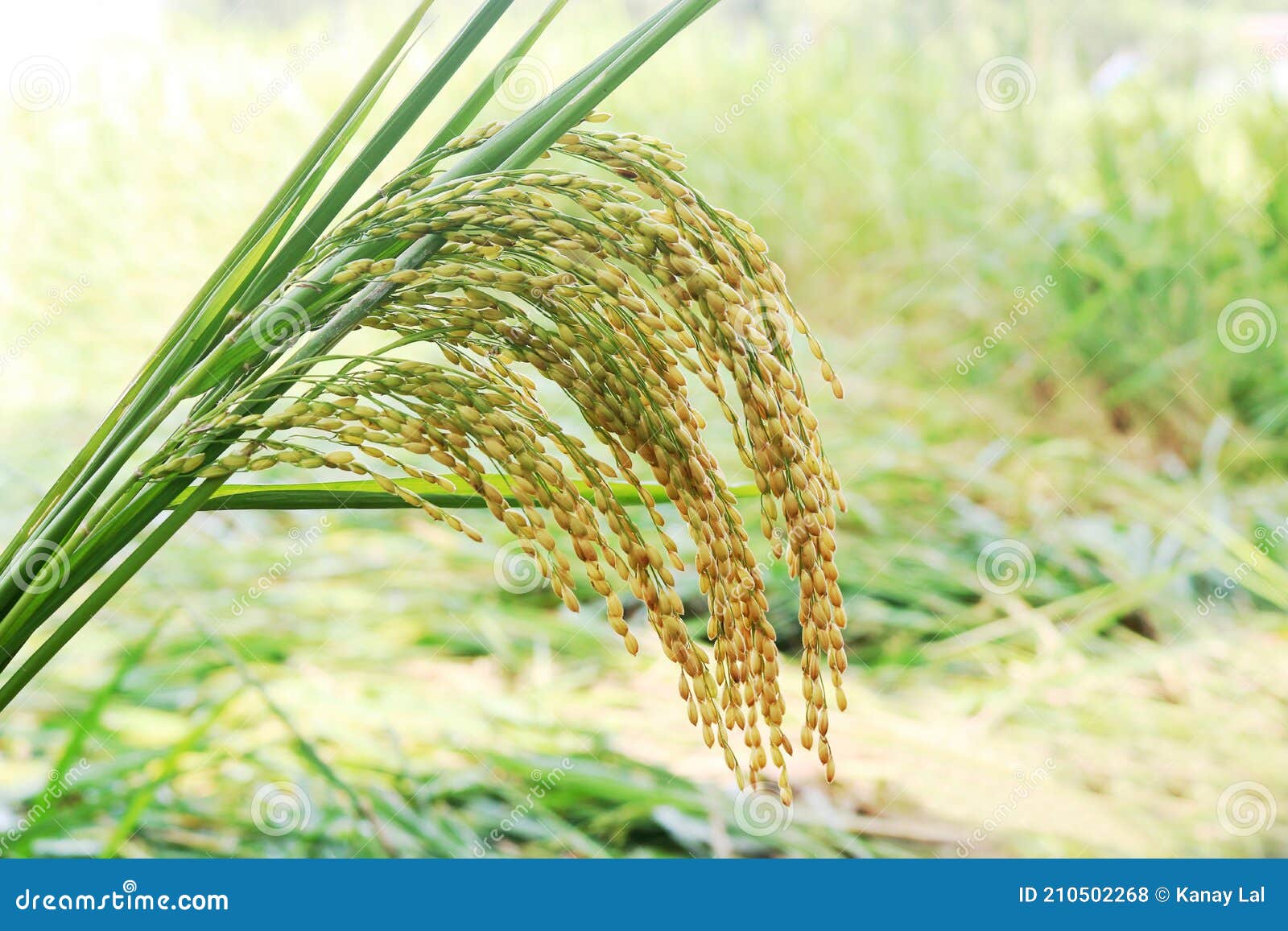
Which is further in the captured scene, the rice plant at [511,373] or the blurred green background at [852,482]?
the blurred green background at [852,482]

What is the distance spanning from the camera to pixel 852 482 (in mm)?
1677

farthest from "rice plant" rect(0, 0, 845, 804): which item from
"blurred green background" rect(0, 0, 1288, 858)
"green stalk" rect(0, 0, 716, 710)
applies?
"blurred green background" rect(0, 0, 1288, 858)

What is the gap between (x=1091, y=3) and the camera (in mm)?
2324

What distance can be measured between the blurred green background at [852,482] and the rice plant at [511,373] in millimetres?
440

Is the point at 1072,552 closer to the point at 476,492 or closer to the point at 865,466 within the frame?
the point at 865,466

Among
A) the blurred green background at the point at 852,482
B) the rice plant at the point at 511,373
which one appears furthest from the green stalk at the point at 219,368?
the blurred green background at the point at 852,482

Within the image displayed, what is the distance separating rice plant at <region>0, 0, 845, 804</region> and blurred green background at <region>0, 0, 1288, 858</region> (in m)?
0.44

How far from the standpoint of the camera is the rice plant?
0.33 m

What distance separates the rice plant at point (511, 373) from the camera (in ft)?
1.07

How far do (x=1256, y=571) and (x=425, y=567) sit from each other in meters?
1.17

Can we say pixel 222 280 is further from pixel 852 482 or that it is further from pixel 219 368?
pixel 852 482

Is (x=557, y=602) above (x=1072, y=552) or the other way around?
the other way around

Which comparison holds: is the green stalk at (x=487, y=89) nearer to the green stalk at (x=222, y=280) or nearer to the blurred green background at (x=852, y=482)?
the green stalk at (x=222, y=280)
